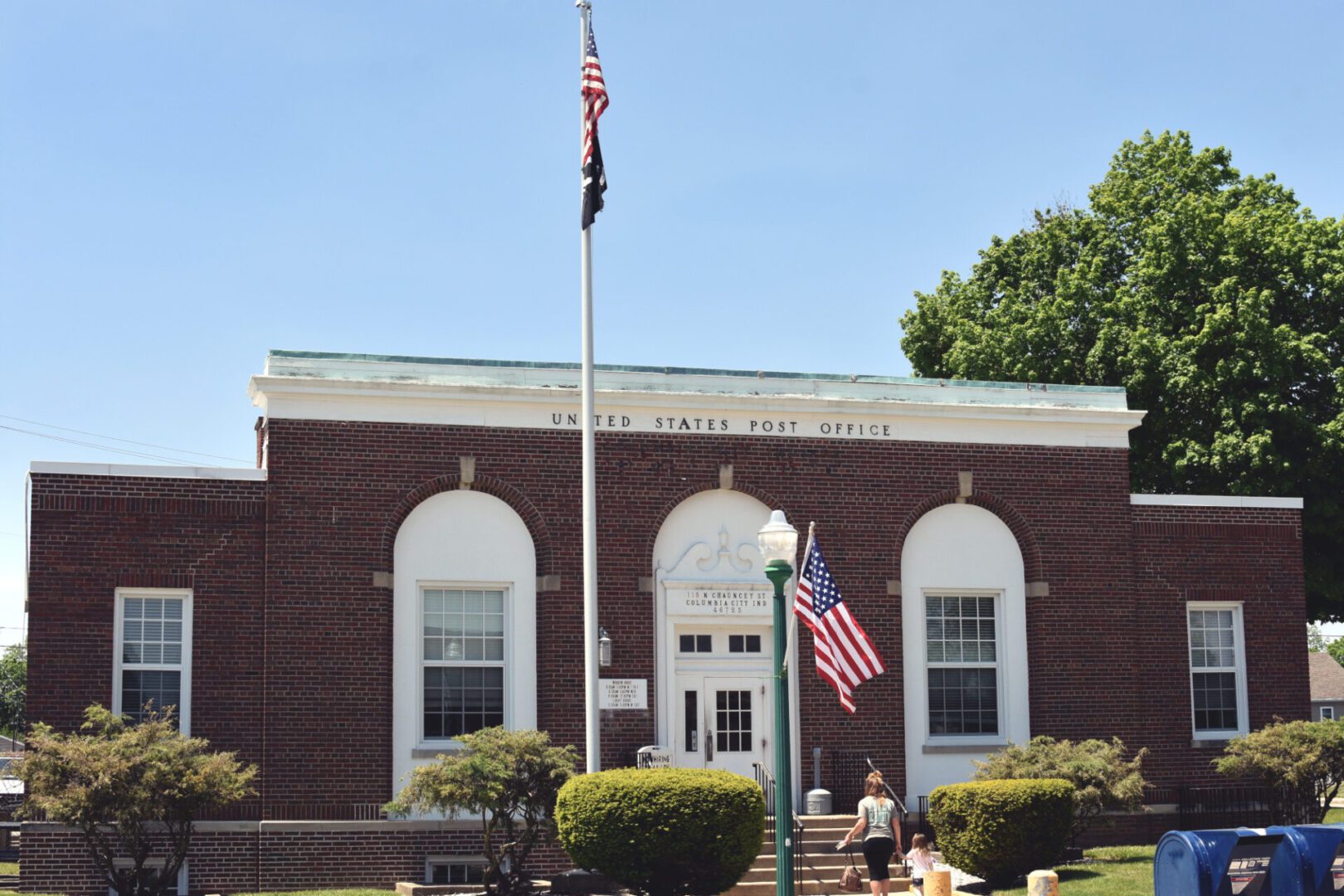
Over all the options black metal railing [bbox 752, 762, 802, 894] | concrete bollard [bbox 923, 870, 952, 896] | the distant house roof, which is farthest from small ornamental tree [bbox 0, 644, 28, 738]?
concrete bollard [bbox 923, 870, 952, 896]

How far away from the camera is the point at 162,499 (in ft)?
73.4

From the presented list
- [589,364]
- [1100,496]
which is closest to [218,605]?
[589,364]

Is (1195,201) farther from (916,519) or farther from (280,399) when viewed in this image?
(280,399)

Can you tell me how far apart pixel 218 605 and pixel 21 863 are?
415 cm

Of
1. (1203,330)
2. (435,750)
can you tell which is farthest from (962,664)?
(1203,330)

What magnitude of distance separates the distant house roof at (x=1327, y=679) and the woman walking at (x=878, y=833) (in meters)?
59.8

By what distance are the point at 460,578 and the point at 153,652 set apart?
4.32 metres

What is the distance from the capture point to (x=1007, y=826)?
20859 mm

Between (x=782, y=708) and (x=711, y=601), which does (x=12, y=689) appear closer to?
(x=711, y=601)

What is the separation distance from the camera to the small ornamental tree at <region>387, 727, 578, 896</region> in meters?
20.0

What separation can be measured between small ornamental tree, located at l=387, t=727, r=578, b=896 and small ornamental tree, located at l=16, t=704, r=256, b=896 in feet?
8.15

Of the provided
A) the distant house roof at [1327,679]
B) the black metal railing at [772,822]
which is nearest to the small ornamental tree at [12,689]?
the distant house roof at [1327,679]

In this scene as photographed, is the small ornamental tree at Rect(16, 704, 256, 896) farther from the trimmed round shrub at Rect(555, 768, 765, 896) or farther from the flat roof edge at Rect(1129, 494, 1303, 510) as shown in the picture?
the flat roof edge at Rect(1129, 494, 1303, 510)

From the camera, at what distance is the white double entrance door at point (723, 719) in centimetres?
2384
